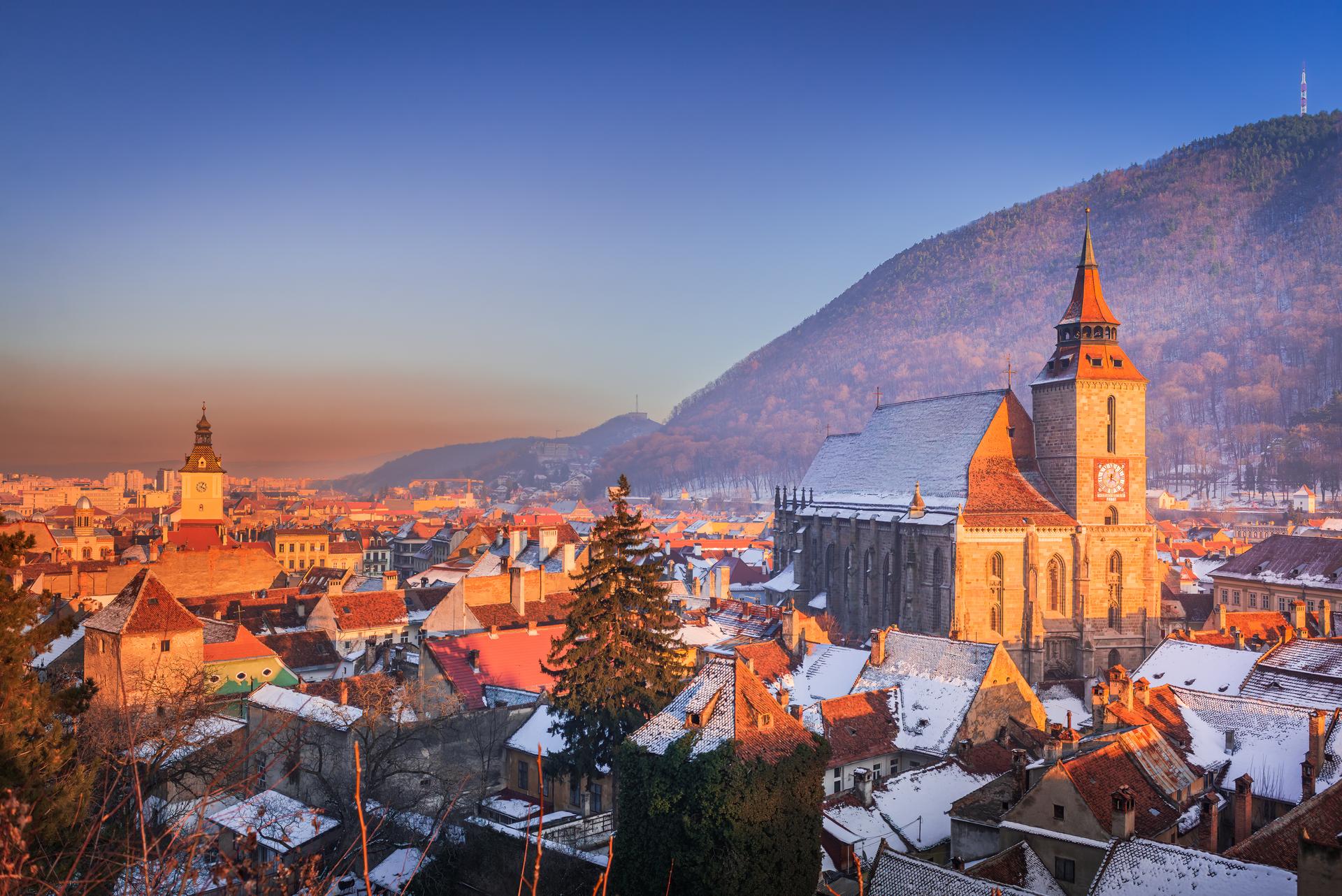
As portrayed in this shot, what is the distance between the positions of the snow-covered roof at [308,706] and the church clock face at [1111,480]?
41434mm

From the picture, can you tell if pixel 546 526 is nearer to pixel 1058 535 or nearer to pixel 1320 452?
pixel 1058 535

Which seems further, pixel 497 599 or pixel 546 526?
pixel 546 526

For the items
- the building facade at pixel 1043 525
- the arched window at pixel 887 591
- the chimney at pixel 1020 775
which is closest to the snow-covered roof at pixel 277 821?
the chimney at pixel 1020 775

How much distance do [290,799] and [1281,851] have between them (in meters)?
29.1

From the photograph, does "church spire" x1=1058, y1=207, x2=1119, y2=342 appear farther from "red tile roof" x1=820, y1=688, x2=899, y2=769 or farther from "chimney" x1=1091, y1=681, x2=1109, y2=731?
"chimney" x1=1091, y1=681, x2=1109, y2=731

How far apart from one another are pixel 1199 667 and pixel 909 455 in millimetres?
25650

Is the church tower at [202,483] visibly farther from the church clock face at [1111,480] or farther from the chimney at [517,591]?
the church clock face at [1111,480]

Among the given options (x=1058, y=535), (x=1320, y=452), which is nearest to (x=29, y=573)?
(x=1058, y=535)

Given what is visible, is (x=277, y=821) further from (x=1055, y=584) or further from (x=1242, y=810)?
(x=1055, y=584)

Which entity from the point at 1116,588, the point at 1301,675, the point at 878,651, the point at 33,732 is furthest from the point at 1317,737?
the point at 33,732

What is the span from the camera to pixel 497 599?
193 feet

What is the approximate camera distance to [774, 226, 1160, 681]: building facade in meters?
57.2

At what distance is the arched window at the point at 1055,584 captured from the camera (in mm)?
58688

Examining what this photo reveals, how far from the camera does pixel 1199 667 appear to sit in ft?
144
